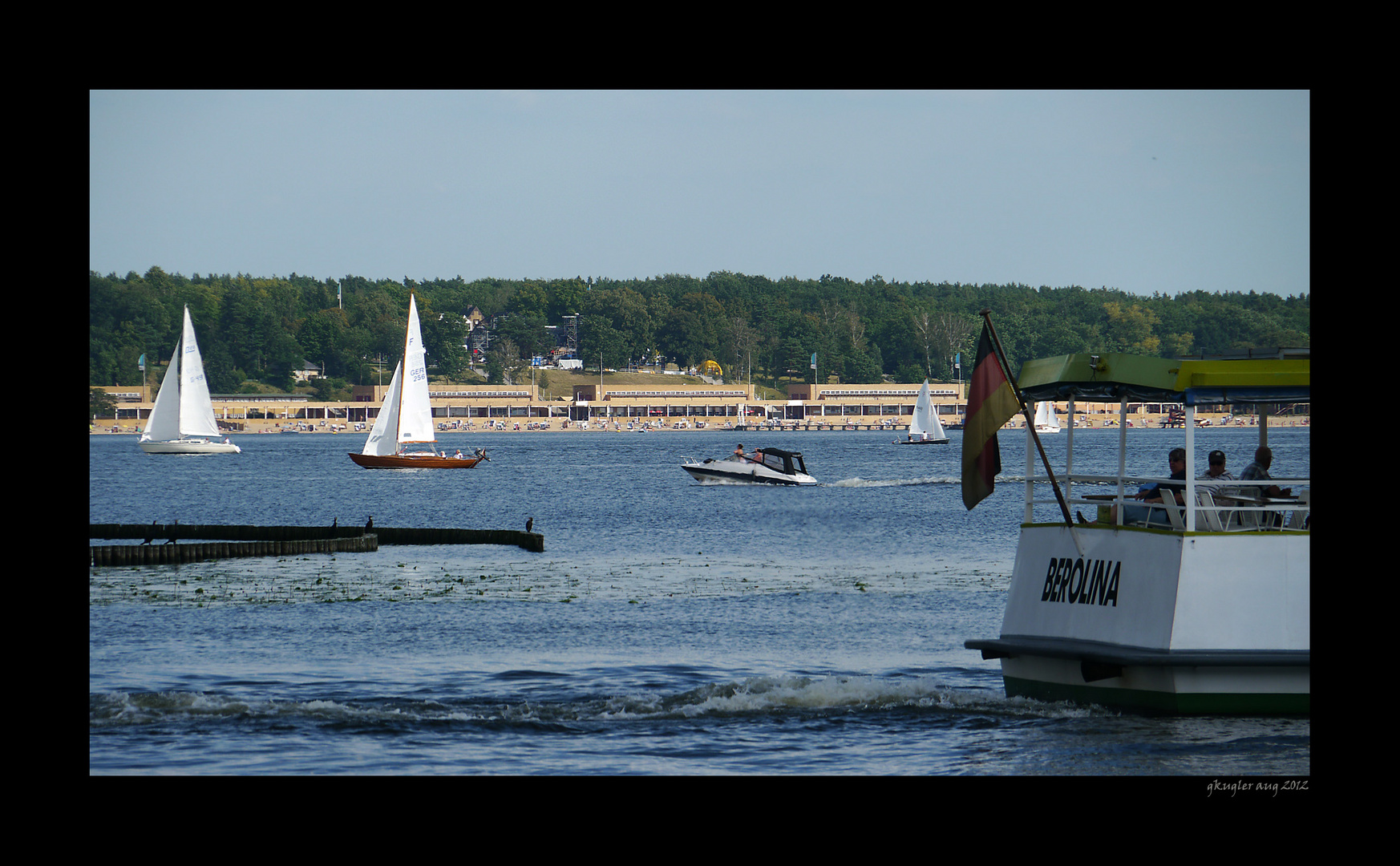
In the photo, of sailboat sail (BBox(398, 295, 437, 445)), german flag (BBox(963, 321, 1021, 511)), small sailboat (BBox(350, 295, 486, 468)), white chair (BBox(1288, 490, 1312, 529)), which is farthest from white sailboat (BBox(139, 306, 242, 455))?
white chair (BBox(1288, 490, 1312, 529))

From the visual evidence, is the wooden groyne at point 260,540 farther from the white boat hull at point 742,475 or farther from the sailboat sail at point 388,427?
the sailboat sail at point 388,427

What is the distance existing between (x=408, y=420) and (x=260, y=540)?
54240mm

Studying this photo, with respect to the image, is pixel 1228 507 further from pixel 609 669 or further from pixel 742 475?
pixel 742 475

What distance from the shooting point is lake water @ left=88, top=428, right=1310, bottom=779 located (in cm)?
1692

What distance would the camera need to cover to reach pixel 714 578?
41.7 metres

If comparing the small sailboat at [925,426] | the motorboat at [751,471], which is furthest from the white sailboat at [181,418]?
the small sailboat at [925,426]

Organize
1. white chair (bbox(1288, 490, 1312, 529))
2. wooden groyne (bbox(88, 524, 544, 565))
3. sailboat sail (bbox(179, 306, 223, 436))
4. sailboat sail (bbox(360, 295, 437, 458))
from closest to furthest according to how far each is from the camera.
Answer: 1. white chair (bbox(1288, 490, 1312, 529))
2. wooden groyne (bbox(88, 524, 544, 565))
3. sailboat sail (bbox(360, 295, 437, 458))
4. sailboat sail (bbox(179, 306, 223, 436))

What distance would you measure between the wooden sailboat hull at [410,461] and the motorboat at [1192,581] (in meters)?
96.0

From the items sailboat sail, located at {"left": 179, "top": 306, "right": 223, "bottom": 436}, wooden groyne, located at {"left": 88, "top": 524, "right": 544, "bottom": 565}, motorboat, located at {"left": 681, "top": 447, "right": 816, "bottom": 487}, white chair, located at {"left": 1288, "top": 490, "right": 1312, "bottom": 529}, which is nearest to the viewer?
white chair, located at {"left": 1288, "top": 490, "right": 1312, "bottom": 529}

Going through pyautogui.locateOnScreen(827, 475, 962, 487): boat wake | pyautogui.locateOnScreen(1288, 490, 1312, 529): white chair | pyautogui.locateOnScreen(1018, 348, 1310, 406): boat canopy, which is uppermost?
pyautogui.locateOnScreen(1018, 348, 1310, 406): boat canopy

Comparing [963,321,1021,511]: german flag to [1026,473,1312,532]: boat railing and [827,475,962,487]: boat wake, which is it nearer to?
[1026,473,1312,532]: boat railing

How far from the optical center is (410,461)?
371ft

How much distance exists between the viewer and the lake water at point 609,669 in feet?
55.5
